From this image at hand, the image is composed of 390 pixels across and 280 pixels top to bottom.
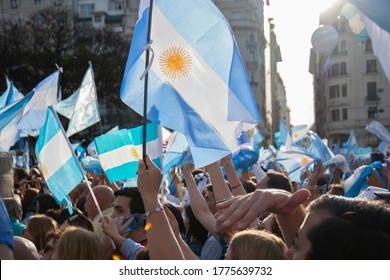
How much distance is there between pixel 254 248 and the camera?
2701mm

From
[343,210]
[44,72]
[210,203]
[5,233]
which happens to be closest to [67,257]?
[5,233]

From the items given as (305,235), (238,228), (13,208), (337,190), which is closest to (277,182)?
(337,190)

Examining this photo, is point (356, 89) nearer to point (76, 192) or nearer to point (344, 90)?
point (344, 90)

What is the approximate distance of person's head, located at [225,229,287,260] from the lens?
2.68m

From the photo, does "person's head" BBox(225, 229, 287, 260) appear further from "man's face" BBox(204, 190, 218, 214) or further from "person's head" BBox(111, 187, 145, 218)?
"man's face" BBox(204, 190, 218, 214)

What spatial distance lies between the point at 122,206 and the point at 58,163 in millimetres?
1003

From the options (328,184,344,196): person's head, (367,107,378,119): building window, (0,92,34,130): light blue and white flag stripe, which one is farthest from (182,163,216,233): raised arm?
(367,107,378,119): building window

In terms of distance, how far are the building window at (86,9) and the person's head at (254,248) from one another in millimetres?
63133

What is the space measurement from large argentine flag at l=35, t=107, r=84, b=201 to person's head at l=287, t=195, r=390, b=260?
287cm

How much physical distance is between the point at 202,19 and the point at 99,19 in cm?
6045

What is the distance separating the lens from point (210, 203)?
5145 mm

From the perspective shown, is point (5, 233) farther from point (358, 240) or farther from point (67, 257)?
point (358, 240)

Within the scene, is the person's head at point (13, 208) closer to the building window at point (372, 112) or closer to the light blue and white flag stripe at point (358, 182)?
the light blue and white flag stripe at point (358, 182)
